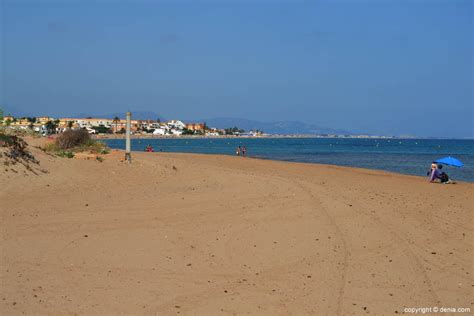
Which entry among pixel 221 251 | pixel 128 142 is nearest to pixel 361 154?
pixel 128 142

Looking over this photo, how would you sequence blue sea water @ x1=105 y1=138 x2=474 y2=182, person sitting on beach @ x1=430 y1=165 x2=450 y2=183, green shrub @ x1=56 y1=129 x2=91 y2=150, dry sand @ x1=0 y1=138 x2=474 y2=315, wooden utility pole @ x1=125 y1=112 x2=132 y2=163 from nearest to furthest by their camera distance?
dry sand @ x1=0 y1=138 x2=474 y2=315
wooden utility pole @ x1=125 y1=112 x2=132 y2=163
person sitting on beach @ x1=430 y1=165 x2=450 y2=183
green shrub @ x1=56 y1=129 x2=91 y2=150
blue sea water @ x1=105 y1=138 x2=474 y2=182

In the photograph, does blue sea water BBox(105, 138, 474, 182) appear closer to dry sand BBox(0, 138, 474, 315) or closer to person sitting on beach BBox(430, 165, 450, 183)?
person sitting on beach BBox(430, 165, 450, 183)

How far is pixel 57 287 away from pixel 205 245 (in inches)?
107

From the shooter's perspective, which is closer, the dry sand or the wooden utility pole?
the dry sand

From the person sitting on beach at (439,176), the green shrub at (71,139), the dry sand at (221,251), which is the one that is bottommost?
the dry sand at (221,251)

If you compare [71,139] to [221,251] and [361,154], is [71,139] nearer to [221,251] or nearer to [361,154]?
[221,251]

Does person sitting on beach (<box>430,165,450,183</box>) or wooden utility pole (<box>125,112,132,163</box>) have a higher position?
wooden utility pole (<box>125,112,132,163</box>)

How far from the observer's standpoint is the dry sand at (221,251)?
611 centimetres

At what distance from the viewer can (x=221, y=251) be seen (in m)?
8.11

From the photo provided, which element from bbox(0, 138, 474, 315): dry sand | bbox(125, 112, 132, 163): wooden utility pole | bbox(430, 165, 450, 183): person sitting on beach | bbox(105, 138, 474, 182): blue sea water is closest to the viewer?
bbox(0, 138, 474, 315): dry sand

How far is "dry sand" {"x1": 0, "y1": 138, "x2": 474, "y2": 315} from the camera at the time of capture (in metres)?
6.11

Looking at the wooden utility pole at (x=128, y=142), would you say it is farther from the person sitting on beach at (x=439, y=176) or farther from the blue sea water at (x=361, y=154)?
the blue sea water at (x=361, y=154)

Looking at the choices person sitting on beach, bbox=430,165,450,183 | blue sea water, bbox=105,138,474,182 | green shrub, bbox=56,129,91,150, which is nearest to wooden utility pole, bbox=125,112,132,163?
green shrub, bbox=56,129,91,150

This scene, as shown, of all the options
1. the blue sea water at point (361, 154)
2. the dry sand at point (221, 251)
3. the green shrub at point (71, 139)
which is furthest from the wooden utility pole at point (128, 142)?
the blue sea water at point (361, 154)
